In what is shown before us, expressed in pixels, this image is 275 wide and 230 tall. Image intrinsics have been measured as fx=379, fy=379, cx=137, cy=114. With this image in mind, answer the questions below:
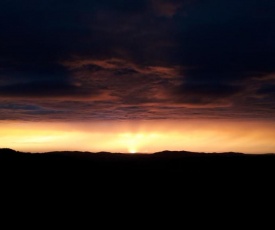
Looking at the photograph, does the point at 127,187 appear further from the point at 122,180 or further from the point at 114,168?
the point at 114,168

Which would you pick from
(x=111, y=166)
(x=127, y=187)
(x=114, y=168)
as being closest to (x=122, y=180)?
(x=127, y=187)

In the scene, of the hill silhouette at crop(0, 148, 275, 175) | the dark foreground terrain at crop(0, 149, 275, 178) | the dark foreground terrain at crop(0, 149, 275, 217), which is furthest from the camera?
the hill silhouette at crop(0, 148, 275, 175)

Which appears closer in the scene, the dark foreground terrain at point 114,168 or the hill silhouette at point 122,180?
the hill silhouette at point 122,180

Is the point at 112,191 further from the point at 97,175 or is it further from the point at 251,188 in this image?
the point at 251,188

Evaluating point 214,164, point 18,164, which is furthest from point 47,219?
point 214,164

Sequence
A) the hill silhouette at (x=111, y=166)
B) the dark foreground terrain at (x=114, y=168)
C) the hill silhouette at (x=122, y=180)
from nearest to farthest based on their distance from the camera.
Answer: the hill silhouette at (x=122, y=180), the dark foreground terrain at (x=114, y=168), the hill silhouette at (x=111, y=166)

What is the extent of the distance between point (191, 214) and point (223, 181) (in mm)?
10756

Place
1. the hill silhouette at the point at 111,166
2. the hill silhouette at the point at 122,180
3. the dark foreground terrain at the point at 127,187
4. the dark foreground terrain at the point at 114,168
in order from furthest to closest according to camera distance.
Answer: the hill silhouette at the point at 111,166 < the dark foreground terrain at the point at 114,168 < the hill silhouette at the point at 122,180 < the dark foreground terrain at the point at 127,187

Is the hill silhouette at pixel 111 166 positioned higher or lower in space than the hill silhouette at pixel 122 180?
higher

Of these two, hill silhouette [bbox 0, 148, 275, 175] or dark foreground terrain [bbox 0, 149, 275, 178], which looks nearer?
dark foreground terrain [bbox 0, 149, 275, 178]

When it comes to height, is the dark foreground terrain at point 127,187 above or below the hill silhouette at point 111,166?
below

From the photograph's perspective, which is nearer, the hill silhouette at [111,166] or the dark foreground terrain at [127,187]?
the dark foreground terrain at [127,187]

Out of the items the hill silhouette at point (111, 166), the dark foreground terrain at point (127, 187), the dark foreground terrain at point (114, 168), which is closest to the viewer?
the dark foreground terrain at point (127, 187)

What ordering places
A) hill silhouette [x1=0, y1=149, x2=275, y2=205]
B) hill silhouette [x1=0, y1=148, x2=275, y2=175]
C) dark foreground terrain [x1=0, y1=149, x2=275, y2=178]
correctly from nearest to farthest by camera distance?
hill silhouette [x1=0, y1=149, x2=275, y2=205] < dark foreground terrain [x1=0, y1=149, x2=275, y2=178] < hill silhouette [x1=0, y1=148, x2=275, y2=175]
